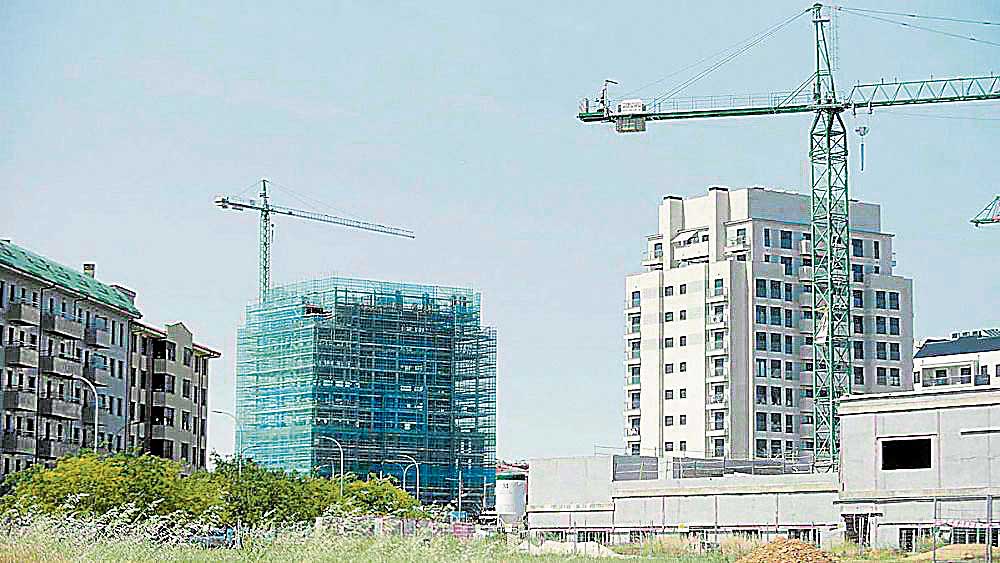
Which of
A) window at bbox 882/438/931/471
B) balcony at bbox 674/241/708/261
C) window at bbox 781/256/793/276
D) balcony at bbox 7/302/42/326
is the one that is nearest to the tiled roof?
window at bbox 781/256/793/276

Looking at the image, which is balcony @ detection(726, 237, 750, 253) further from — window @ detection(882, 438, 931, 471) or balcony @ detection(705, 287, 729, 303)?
window @ detection(882, 438, 931, 471)

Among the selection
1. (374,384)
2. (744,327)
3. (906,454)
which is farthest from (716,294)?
(906,454)

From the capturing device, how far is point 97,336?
2559 inches

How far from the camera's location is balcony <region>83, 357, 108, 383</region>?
2525 inches

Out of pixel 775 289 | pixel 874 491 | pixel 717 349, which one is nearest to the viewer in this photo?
pixel 874 491

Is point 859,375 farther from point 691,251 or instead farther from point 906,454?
point 906,454

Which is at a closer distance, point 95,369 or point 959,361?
point 95,369

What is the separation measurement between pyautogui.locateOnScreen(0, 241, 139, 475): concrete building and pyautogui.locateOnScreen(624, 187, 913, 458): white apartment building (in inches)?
1308

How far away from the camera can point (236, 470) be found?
50719 mm

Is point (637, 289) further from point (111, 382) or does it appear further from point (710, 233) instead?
point (111, 382)

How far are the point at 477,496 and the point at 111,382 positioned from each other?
47577mm

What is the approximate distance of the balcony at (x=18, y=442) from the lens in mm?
55438

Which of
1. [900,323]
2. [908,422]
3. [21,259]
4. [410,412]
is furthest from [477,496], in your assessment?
[908,422]

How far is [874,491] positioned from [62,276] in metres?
34.6
